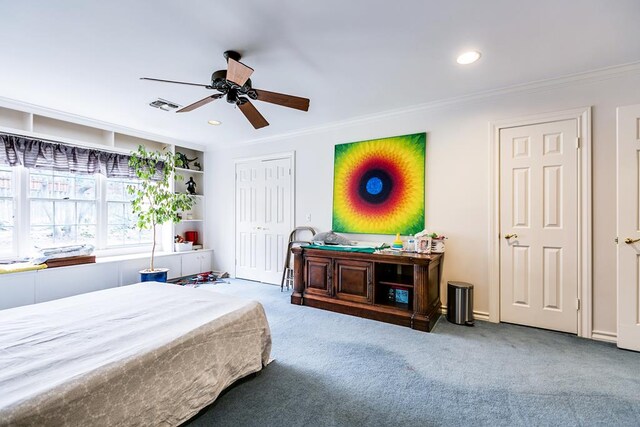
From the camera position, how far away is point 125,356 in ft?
4.37

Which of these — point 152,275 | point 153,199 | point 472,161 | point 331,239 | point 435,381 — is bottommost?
point 435,381

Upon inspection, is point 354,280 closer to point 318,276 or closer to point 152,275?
point 318,276

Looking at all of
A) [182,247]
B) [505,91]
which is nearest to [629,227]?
[505,91]

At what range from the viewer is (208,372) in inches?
66.2

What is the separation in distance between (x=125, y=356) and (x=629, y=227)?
3.72 meters

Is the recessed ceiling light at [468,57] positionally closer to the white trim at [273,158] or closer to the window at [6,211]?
the white trim at [273,158]

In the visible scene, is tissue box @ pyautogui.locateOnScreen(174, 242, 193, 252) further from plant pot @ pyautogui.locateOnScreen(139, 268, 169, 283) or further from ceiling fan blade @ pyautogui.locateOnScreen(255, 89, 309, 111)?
ceiling fan blade @ pyautogui.locateOnScreen(255, 89, 309, 111)

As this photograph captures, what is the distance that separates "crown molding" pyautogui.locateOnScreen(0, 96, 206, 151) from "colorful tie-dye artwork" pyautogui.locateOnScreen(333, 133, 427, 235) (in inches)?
121

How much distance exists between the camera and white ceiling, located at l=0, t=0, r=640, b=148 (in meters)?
1.85

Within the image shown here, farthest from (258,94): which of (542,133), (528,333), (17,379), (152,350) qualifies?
(528,333)

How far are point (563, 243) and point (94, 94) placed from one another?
201 inches

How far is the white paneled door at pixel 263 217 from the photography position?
15.3 feet

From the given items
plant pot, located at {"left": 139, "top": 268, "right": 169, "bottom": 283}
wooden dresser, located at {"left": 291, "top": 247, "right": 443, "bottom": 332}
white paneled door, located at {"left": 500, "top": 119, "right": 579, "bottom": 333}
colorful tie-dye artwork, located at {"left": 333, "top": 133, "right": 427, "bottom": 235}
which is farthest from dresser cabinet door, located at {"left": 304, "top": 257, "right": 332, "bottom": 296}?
plant pot, located at {"left": 139, "top": 268, "right": 169, "bottom": 283}

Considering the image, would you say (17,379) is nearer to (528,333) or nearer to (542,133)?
(528,333)
